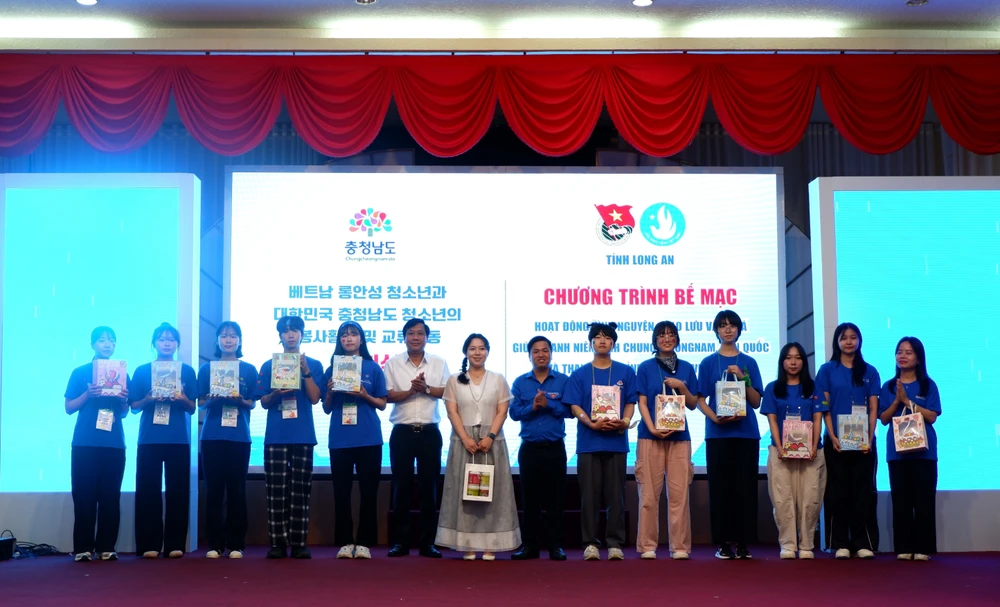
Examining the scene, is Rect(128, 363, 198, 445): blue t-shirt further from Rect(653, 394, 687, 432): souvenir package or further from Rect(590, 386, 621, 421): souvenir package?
Rect(653, 394, 687, 432): souvenir package

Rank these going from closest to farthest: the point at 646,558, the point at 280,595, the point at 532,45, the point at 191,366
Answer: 1. the point at 280,595
2. the point at 646,558
3. the point at 191,366
4. the point at 532,45

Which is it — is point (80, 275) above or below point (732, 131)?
below

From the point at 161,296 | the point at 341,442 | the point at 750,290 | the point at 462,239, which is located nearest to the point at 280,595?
the point at 341,442

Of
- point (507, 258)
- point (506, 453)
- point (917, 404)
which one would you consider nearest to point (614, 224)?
point (507, 258)

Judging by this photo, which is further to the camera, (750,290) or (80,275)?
(750,290)

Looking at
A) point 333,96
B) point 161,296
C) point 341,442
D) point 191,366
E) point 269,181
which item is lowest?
→ point 341,442

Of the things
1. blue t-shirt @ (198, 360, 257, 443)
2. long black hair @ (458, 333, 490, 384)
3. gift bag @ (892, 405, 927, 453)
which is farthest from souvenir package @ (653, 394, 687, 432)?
blue t-shirt @ (198, 360, 257, 443)

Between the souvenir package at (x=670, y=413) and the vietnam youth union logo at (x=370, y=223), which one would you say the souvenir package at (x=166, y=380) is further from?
the souvenir package at (x=670, y=413)

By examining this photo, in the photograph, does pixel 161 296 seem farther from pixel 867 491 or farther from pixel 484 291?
pixel 867 491

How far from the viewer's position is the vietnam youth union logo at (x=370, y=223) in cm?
668

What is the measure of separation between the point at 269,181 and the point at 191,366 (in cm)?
136

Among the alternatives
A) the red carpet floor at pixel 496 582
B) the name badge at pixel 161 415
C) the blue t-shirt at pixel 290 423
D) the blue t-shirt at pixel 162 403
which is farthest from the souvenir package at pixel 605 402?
the name badge at pixel 161 415

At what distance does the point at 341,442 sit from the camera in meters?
5.55

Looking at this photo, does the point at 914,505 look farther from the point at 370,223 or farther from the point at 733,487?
the point at 370,223
